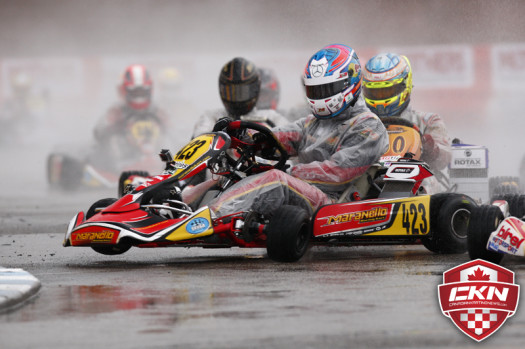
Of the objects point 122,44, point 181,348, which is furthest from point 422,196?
point 122,44

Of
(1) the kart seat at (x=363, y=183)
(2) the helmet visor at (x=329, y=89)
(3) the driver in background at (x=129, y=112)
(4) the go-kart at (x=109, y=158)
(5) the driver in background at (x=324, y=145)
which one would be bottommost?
(4) the go-kart at (x=109, y=158)

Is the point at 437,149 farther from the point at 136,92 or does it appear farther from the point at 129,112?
the point at 136,92

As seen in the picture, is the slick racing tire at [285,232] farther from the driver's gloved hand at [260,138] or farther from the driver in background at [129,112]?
the driver in background at [129,112]

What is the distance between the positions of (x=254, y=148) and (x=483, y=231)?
1749mm

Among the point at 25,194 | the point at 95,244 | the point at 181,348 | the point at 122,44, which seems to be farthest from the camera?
the point at 122,44

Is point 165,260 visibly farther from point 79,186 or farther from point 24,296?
point 79,186

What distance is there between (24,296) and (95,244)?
4.15 feet

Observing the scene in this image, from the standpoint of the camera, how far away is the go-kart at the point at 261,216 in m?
6.30

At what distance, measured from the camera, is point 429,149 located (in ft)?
28.5

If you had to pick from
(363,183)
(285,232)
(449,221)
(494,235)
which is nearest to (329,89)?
(363,183)

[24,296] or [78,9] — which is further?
[78,9]

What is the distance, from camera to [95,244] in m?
6.32

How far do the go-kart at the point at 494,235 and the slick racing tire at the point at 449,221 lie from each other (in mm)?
417

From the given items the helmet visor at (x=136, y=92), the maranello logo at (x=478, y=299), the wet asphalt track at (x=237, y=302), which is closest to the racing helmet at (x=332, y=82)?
the wet asphalt track at (x=237, y=302)
